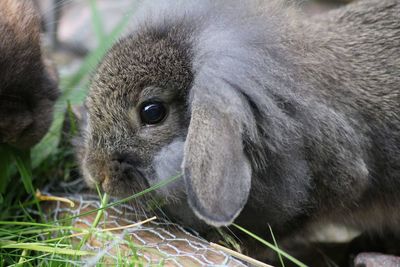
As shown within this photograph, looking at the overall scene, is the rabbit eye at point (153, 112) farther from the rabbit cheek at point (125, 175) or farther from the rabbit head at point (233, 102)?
the rabbit cheek at point (125, 175)

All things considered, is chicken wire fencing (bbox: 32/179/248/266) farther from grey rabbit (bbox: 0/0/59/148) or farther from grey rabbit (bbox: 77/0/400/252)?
grey rabbit (bbox: 0/0/59/148)

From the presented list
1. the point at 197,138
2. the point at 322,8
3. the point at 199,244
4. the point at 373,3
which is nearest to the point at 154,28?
the point at 197,138

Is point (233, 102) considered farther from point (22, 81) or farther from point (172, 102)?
point (22, 81)

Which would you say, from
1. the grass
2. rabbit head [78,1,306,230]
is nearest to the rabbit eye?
rabbit head [78,1,306,230]

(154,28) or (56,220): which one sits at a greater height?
(154,28)

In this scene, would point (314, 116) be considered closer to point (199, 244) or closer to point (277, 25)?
point (277, 25)

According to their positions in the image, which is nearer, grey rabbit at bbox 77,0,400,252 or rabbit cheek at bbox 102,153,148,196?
grey rabbit at bbox 77,0,400,252

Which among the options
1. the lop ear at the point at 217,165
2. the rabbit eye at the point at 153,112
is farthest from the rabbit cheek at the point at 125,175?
the lop ear at the point at 217,165

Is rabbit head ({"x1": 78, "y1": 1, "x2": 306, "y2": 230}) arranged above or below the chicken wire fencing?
above
